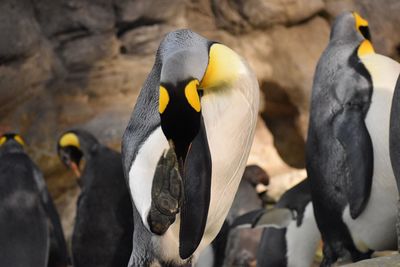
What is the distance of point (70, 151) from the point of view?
6023 millimetres

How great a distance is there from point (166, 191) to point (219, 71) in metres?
0.64

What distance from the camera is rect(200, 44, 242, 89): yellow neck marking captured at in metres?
3.62

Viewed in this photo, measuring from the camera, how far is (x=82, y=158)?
237 inches

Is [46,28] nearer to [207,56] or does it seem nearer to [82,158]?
[82,158]

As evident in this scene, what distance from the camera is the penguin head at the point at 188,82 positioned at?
307 centimetres

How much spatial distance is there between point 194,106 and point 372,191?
159 cm

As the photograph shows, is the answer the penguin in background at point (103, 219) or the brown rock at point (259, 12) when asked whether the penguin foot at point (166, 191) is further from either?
the brown rock at point (259, 12)

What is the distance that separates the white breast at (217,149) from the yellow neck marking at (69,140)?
2206 millimetres

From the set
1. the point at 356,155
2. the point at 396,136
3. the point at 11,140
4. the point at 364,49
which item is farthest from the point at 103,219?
the point at 396,136

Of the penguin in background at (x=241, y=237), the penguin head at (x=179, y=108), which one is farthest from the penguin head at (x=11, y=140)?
the penguin head at (x=179, y=108)

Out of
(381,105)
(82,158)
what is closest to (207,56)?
(381,105)

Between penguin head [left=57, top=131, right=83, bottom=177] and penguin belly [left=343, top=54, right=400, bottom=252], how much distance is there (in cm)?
213

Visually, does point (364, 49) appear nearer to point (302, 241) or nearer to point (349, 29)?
point (349, 29)

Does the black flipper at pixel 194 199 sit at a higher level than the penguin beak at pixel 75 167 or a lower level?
higher
